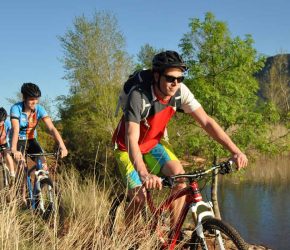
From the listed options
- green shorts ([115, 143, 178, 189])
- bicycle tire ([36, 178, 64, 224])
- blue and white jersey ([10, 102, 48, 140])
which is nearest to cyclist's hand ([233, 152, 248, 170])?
green shorts ([115, 143, 178, 189])

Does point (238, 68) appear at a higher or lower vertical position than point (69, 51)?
lower

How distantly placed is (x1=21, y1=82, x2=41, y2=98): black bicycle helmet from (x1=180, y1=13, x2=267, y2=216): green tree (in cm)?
599

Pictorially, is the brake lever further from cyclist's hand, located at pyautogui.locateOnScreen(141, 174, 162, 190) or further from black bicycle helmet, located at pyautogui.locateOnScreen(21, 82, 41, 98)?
black bicycle helmet, located at pyautogui.locateOnScreen(21, 82, 41, 98)

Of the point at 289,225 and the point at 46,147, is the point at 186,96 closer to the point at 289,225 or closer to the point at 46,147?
the point at 289,225

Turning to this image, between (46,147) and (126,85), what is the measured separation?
52.3 ft

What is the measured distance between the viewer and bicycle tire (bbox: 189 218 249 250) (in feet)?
11.0

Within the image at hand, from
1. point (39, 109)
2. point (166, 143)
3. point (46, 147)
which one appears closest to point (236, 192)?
point (46, 147)

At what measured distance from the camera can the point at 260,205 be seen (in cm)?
1512

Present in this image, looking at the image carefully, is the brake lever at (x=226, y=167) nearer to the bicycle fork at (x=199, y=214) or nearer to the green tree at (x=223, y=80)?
the bicycle fork at (x=199, y=214)

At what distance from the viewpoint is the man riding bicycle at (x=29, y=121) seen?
629 centimetres

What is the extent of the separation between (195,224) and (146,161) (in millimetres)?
A: 1105

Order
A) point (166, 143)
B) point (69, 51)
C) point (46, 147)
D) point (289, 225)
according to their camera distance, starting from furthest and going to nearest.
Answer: point (69, 51), point (46, 147), point (289, 225), point (166, 143)

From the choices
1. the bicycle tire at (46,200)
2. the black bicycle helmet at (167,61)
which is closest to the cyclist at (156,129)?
the black bicycle helmet at (167,61)

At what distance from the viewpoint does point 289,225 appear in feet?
42.2
